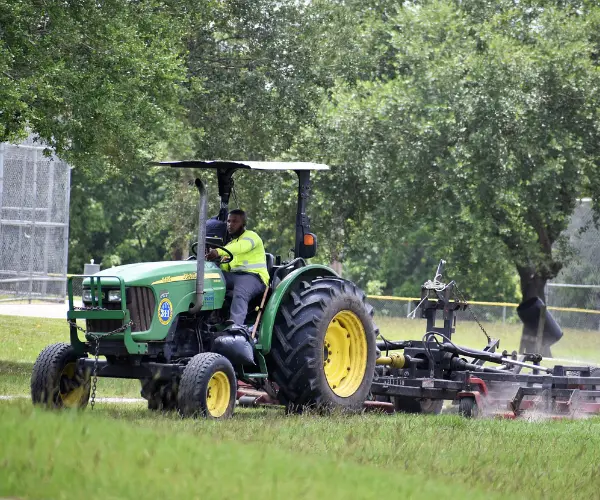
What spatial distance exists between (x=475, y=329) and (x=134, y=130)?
18.9 m

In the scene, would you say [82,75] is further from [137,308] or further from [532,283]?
[532,283]

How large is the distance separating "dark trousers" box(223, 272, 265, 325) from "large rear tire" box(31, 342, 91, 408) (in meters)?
1.60

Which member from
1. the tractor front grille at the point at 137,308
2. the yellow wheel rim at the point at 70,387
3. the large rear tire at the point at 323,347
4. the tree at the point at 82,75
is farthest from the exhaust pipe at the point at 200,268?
the tree at the point at 82,75

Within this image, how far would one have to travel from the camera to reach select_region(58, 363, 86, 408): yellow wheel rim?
12.1m

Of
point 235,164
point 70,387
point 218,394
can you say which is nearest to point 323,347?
point 218,394

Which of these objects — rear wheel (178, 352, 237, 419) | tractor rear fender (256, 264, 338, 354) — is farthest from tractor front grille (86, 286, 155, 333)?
tractor rear fender (256, 264, 338, 354)

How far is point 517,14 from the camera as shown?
30688 millimetres

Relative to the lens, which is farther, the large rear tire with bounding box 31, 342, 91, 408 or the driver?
the driver

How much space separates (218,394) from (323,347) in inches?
60.5

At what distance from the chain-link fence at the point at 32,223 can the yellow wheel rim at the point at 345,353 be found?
2270 cm

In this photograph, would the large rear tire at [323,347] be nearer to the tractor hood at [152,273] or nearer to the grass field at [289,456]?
the grass field at [289,456]

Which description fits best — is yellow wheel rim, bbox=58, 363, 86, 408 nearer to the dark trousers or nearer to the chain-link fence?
the dark trousers

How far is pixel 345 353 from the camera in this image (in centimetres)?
1366

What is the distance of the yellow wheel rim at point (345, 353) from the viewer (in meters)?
13.4
